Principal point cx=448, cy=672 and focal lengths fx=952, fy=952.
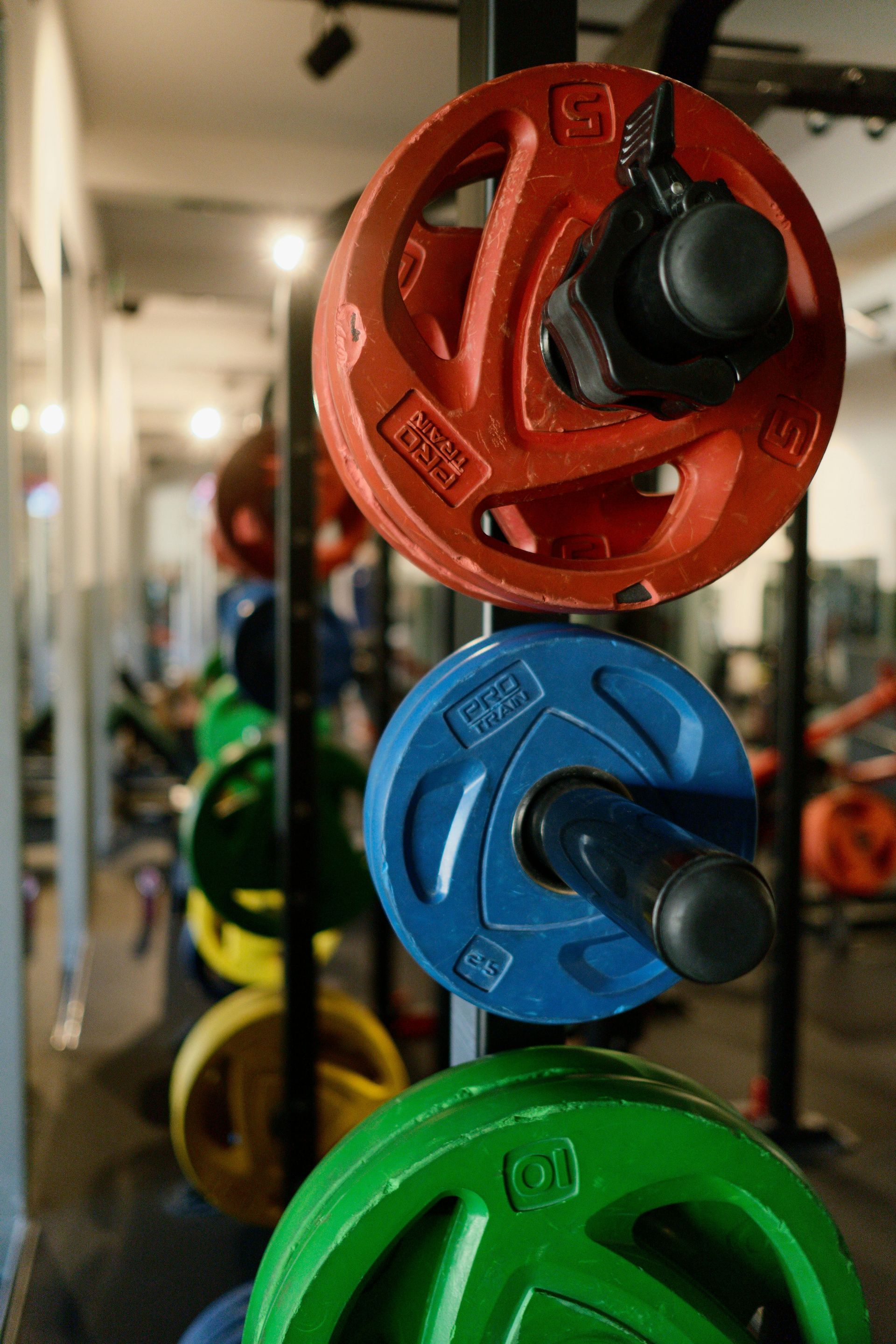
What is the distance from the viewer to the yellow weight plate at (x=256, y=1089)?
159 cm

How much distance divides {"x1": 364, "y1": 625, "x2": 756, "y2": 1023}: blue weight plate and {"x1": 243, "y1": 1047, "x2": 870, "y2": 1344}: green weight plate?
0.08 m

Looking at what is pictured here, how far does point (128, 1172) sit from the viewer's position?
199 cm

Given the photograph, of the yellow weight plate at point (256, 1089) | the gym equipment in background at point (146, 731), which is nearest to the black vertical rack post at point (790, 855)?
the yellow weight plate at point (256, 1089)

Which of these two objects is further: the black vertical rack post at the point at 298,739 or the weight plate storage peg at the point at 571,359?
the black vertical rack post at the point at 298,739

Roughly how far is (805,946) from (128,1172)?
2357 mm

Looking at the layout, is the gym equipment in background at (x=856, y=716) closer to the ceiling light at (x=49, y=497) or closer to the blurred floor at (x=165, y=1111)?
the blurred floor at (x=165, y=1111)

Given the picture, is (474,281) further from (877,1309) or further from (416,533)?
(877,1309)

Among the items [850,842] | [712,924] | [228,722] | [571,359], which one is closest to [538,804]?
[712,924]

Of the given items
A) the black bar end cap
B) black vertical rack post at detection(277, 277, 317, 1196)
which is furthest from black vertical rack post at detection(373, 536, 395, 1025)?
the black bar end cap

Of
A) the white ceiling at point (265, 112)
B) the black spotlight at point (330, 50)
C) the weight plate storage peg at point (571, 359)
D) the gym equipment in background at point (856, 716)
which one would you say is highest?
the white ceiling at point (265, 112)

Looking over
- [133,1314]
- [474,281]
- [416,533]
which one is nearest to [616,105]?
[474,281]

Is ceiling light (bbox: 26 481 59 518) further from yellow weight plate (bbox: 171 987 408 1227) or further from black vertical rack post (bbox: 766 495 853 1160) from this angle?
black vertical rack post (bbox: 766 495 853 1160)

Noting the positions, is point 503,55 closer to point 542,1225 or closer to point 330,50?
point 542,1225

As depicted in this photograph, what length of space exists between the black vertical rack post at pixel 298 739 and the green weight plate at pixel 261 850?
0.25 metres
